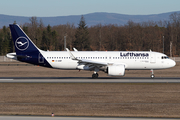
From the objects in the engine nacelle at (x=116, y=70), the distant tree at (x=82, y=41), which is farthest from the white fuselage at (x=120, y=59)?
the distant tree at (x=82, y=41)

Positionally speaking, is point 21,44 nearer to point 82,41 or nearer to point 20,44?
point 20,44

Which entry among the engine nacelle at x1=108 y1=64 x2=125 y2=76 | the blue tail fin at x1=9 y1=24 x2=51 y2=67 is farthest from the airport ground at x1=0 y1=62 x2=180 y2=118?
the blue tail fin at x1=9 y1=24 x2=51 y2=67

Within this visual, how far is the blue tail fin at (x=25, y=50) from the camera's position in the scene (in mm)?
36156

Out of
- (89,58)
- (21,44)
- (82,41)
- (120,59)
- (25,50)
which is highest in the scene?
(82,41)

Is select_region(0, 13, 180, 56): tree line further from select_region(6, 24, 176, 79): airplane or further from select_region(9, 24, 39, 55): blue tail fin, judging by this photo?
select_region(9, 24, 39, 55): blue tail fin

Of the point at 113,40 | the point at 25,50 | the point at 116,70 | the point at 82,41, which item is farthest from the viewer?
the point at 113,40

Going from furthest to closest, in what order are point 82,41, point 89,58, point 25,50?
1. point 82,41
2. point 25,50
3. point 89,58

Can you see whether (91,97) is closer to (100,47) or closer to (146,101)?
(146,101)

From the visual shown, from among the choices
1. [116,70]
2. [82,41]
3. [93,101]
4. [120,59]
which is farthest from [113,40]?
[93,101]

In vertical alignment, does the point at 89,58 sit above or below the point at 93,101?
above

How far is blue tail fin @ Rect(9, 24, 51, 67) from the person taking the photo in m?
36.2

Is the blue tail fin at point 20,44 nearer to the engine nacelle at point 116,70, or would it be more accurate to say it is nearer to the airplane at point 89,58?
the airplane at point 89,58

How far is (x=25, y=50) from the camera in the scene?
120ft

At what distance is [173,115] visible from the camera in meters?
15.1
